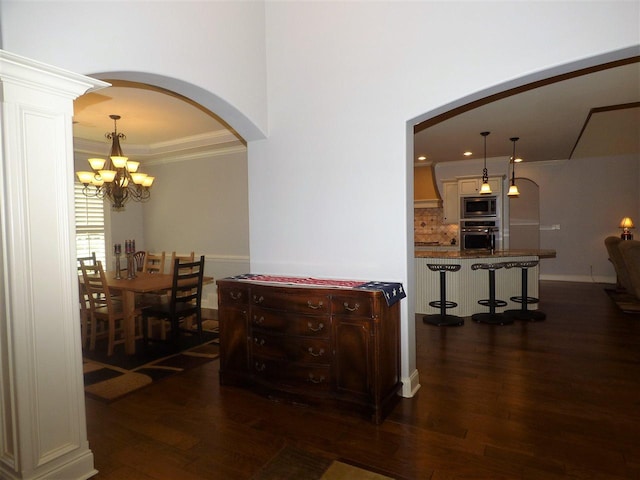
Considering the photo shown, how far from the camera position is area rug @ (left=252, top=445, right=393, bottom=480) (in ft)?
6.93

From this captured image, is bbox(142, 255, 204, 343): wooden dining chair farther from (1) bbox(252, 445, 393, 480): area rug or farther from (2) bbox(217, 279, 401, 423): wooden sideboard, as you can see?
(1) bbox(252, 445, 393, 480): area rug

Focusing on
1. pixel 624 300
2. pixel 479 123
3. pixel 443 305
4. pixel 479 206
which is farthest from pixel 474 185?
pixel 443 305

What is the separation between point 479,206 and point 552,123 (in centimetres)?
291

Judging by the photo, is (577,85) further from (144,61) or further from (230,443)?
(230,443)

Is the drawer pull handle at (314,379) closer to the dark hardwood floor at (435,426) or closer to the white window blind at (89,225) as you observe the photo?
the dark hardwood floor at (435,426)

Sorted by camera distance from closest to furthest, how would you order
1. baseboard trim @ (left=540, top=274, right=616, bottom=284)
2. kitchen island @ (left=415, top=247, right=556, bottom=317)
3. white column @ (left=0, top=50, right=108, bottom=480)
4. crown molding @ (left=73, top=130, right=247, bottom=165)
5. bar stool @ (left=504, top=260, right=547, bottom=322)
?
white column @ (left=0, top=50, right=108, bottom=480)
bar stool @ (left=504, top=260, right=547, bottom=322)
kitchen island @ (left=415, top=247, right=556, bottom=317)
crown molding @ (left=73, top=130, right=247, bottom=165)
baseboard trim @ (left=540, top=274, right=616, bottom=284)

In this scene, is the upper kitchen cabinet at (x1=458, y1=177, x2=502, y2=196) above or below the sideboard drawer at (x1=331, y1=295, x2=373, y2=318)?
above

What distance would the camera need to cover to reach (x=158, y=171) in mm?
7152

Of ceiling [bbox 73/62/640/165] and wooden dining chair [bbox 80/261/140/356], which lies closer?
ceiling [bbox 73/62/640/165]

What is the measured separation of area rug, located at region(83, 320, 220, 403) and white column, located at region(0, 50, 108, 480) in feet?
3.72

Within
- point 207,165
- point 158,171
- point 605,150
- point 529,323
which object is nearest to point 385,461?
point 529,323

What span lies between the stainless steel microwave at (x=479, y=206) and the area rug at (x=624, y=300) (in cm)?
248

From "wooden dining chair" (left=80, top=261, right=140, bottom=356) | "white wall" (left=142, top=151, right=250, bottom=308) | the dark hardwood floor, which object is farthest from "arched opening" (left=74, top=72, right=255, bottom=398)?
the dark hardwood floor

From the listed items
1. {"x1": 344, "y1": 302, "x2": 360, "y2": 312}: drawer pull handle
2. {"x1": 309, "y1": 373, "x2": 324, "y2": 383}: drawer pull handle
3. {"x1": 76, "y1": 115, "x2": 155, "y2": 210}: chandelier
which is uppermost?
{"x1": 76, "y1": 115, "x2": 155, "y2": 210}: chandelier
